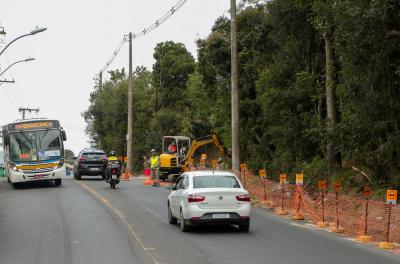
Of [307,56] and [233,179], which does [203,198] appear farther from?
[307,56]

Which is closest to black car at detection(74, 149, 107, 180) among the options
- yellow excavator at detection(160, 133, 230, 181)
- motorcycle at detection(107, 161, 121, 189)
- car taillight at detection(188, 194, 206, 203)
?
yellow excavator at detection(160, 133, 230, 181)

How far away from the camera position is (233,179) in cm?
1638

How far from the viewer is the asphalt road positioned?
39.3 ft

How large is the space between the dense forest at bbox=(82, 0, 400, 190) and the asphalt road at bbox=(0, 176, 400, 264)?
4877 mm

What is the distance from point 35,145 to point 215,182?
58.1ft

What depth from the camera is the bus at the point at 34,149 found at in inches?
1226

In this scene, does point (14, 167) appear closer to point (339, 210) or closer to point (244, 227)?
point (244, 227)

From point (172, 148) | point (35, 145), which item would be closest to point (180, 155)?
point (172, 148)

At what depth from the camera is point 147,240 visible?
564 inches

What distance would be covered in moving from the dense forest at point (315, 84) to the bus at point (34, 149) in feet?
35.3

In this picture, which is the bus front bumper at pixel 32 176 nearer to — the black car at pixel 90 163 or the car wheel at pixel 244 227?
the black car at pixel 90 163

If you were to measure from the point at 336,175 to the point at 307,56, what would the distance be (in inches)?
254

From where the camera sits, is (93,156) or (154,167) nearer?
(154,167)

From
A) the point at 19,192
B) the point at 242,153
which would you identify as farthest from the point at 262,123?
the point at 19,192
